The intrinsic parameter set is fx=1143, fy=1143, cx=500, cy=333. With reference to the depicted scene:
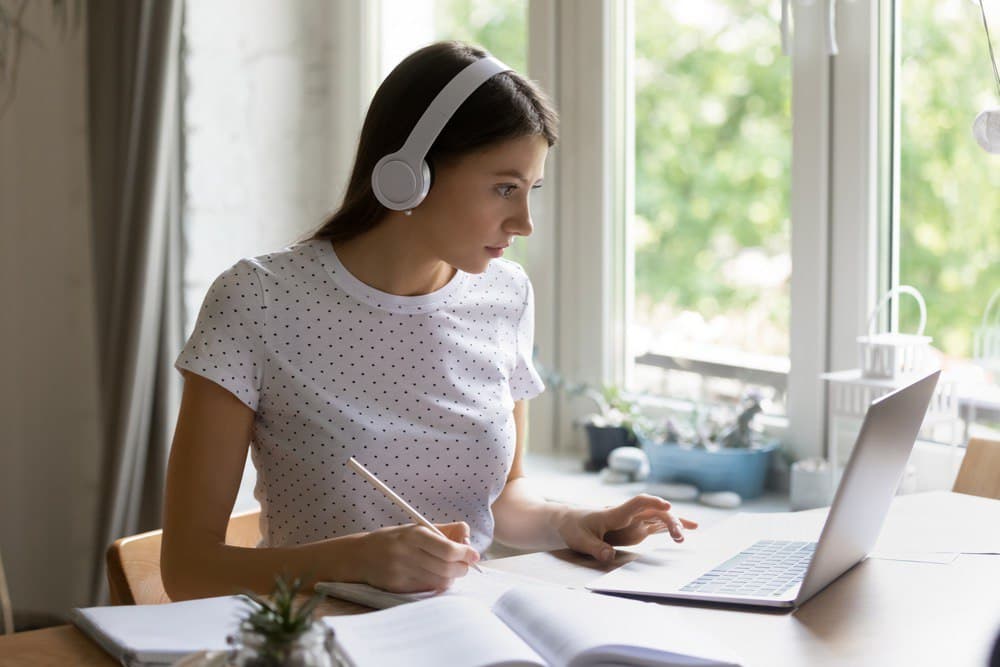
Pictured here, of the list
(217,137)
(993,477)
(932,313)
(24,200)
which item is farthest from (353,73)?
(993,477)

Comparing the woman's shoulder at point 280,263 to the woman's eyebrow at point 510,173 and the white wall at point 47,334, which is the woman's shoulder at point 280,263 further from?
the white wall at point 47,334

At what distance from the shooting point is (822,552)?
1060 mm

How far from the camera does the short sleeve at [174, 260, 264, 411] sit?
133 centimetres

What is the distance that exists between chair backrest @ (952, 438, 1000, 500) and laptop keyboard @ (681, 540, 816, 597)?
0.41 m

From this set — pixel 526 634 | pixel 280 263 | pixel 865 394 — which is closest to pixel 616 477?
pixel 865 394

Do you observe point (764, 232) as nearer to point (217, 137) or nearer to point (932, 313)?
point (932, 313)

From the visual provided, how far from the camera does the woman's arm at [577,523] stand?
1.29m

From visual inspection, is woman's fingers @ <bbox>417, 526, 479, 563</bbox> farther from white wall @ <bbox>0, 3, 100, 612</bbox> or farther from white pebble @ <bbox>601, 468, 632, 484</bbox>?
white wall @ <bbox>0, 3, 100, 612</bbox>

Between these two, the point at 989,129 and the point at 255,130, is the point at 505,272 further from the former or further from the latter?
the point at 255,130

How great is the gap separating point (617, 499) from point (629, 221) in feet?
1.99

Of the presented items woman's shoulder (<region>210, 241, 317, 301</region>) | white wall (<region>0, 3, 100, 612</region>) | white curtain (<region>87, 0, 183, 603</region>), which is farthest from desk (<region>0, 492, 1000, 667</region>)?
white wall (<region>0, 3, 100, 612</region>)

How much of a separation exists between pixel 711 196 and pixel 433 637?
1.48 meters

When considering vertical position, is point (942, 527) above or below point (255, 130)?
below

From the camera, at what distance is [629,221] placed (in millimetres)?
2346
